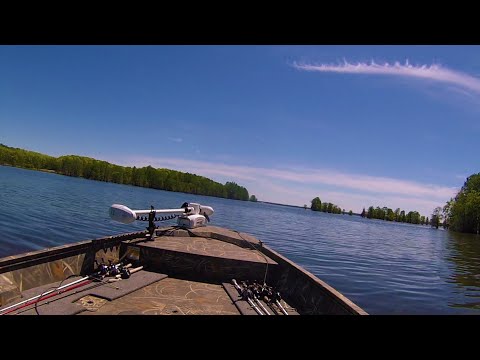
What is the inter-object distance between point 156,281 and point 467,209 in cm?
10541

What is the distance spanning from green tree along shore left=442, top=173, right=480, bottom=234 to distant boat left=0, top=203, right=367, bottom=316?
101m

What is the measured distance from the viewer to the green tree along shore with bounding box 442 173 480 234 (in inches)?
3467

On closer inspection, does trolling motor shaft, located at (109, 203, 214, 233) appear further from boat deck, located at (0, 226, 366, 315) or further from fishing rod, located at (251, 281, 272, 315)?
fishing rod, located at (251, 281, 272, 315)

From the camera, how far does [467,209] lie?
88625 millimetres

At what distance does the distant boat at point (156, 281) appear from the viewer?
6372 mm

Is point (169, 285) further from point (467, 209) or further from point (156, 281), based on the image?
point (467, 209)

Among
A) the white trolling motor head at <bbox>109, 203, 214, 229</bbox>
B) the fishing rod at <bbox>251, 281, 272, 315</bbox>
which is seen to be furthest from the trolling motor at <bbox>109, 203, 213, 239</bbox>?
the fishing rod at <bbox>251, 281, 272, 315</bbox>

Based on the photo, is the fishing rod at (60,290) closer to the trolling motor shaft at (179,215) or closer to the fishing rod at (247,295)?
the trolling motor shaft at (179,215)
